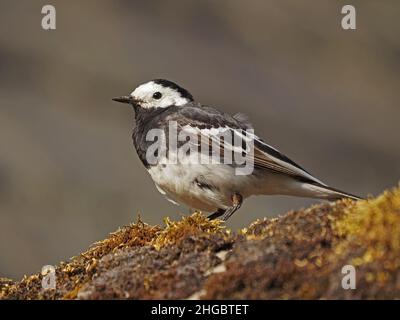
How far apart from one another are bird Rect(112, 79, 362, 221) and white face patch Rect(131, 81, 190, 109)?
0.56 feet

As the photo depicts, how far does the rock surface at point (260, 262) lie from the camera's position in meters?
4.25

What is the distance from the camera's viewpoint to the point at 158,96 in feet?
29.8

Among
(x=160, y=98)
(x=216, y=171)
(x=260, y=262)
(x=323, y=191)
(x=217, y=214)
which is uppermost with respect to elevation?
(x=160, y=98)

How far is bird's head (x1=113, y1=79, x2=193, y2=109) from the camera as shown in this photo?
9.03m

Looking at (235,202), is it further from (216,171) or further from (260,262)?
(260,262)

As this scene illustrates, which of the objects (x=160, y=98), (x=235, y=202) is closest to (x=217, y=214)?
(x=235, y=202)

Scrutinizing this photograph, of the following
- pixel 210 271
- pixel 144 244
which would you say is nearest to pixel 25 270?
pixel 144 244

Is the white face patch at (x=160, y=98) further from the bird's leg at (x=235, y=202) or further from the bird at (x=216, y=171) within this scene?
the bird's leg at (x=235, y=202)

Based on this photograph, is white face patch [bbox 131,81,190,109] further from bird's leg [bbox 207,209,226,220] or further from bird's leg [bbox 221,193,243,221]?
bird's leg [bbox 221,193,243,221]

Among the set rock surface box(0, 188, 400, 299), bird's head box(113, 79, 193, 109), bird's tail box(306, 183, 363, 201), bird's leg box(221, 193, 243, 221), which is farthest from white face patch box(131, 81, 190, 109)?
rock surface box(0, 188, 400, 299)

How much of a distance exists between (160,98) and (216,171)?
71.0 inches

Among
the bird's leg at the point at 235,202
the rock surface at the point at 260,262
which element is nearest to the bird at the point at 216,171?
the bird's leg at the point at 235,202
